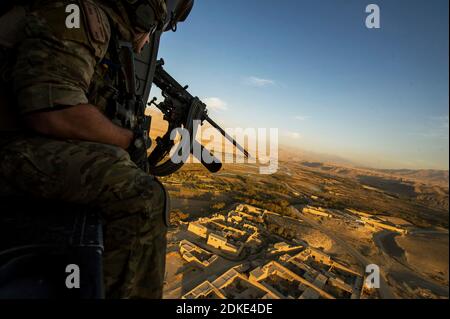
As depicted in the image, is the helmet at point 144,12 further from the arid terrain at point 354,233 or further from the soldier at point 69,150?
the arid terrain at point 354,233

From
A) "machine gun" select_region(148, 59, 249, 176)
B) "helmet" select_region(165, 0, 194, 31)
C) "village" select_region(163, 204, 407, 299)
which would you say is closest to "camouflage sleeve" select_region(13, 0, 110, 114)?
"machine gun" select_region(148, 59, 249, 176)

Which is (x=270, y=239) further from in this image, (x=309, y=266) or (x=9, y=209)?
(x=9, y=209)

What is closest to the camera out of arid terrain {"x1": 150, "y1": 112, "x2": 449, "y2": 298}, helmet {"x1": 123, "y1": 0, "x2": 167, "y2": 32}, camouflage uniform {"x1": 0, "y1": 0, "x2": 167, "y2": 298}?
camouflage uniform {"x1": 0, "y1": 0, "x2": 167, "y2": 298}

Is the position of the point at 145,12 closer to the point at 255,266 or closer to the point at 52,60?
the point at 52,60

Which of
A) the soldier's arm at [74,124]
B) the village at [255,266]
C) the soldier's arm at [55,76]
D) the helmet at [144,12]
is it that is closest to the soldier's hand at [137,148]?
the soldier's arm at [74,124]

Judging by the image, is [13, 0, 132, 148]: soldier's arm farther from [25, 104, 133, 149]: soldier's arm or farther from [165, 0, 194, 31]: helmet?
[165, 0, 194, 31]: helmet

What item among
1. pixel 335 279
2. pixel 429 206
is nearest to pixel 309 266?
pixel 335 279

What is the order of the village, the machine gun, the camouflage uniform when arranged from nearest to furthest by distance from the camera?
the camouflage uniform
the machine gun
the village
